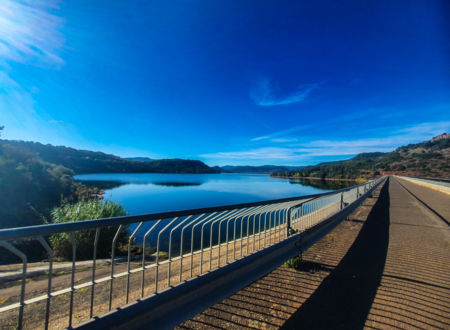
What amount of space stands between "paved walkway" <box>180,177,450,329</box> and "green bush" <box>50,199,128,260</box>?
500 cm

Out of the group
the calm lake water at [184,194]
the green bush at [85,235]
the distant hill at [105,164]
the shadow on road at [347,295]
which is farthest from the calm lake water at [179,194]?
the distant hill at [105,164]

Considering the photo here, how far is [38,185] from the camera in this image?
19062 mm

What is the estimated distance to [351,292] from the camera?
310 centimetres

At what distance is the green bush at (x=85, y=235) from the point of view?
19.1 ft

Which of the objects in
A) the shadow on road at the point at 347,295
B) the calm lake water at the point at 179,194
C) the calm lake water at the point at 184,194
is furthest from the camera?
the calm lake water at the point at 184,194

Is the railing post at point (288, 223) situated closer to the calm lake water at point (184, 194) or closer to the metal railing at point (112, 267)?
the metal railing at point (112, 267)

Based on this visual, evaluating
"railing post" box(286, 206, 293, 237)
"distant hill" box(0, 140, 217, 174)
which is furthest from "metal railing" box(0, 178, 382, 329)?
"distant hill" box(0, 140, 217, 174)

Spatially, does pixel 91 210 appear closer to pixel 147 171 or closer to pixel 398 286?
pixel 398 286

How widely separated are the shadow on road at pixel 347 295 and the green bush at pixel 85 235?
5865mm

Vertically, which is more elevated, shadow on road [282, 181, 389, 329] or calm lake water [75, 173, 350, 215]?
shadow on road [282, 181, 389, 329]

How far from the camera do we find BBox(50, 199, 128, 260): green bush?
5820 mm

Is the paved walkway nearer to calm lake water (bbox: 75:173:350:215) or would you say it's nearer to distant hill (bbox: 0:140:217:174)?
calm lake water (bbox: 75:173:350:215)

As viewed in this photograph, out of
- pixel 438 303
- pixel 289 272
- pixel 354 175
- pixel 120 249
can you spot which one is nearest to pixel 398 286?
pixel 438 303

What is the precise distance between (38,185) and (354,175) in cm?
10312
